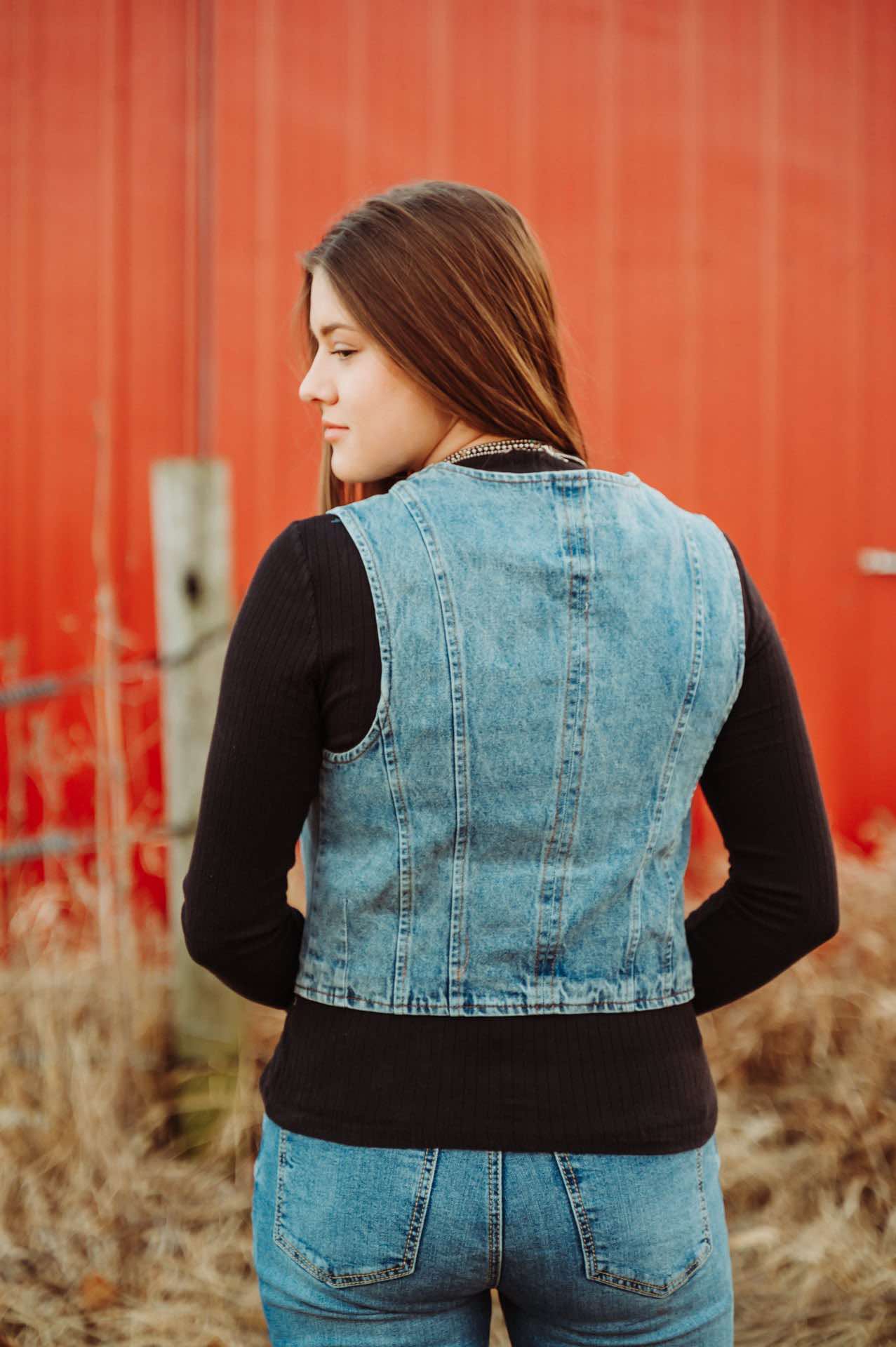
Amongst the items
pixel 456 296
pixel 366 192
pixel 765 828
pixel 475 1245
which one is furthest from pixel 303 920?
pixel 366 192

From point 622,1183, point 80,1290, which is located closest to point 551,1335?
point 622,1183

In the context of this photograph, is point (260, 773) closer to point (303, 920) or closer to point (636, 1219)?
point (303, 920)

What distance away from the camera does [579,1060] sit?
1033 mm

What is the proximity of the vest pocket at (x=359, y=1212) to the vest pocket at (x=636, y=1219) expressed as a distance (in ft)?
0.40

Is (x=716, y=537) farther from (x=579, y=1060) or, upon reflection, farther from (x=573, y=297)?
(x=573, y=297)

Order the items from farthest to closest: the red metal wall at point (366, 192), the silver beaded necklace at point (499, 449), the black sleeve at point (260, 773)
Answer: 1. the red metal wall at point (366, 192)
2. the silver beaded necklace at point (499, 449)
3. the black sleeve at point (260, 773)

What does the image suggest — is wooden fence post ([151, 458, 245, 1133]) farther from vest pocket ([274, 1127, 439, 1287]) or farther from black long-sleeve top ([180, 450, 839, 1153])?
vest pocket ([274, 1127, 439, 1287])

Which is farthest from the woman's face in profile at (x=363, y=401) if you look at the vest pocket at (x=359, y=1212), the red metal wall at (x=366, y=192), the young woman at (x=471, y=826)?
the red metal wall at (x=366, y=192)

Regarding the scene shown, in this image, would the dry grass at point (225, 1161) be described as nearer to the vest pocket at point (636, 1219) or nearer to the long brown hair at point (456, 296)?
the vest pocket at point (636, 1219)

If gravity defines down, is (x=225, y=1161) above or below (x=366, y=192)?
below

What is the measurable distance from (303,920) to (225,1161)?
1803 mm

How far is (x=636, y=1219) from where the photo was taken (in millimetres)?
1010

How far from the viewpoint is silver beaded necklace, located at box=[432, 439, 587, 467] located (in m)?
1.09

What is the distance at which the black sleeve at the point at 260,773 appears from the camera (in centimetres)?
98
